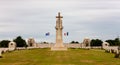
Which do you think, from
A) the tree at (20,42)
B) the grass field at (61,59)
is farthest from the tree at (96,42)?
the grass field at (61,59)

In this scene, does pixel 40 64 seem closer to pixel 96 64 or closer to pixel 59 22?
pixel 96 64

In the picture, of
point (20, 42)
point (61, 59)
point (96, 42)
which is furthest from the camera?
point (96, 42)

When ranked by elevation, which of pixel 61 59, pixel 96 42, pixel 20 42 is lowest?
pixel 61 59

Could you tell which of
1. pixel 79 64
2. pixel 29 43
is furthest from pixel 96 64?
pixel 29 43

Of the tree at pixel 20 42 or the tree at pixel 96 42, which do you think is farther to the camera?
the tree at pixel 96 42

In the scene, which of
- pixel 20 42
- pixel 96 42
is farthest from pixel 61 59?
pixel 96 42

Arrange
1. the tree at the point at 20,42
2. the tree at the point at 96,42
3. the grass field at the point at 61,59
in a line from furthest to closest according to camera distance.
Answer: the tree at the point at 96,42
the tree at the point at 20,42
the grass field at the point at 61,59

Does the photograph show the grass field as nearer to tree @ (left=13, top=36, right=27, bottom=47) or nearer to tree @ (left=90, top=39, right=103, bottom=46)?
tree @ (left=13, top=36, right=27, bottom=47)

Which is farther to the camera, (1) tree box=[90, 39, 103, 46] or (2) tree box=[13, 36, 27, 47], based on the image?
(1) tree box=[90, 39, 103, 46]

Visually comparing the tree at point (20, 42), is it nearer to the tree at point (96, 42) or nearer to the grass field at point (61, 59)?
the tree at point (96, 42)

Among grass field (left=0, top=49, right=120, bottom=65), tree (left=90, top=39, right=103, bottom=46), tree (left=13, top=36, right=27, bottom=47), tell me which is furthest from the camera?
tree (left=90, top=39, right=103, bottom=46)

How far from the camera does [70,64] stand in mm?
36750

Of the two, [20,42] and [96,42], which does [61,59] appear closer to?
[20,42]

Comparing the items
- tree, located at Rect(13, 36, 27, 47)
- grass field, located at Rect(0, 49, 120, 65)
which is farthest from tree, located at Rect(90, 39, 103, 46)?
grass field, located at Rect(0, 49, 120, 65)
